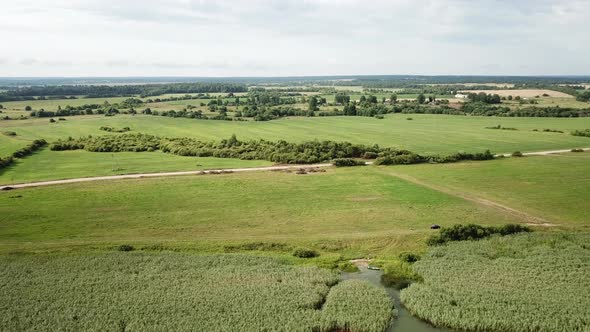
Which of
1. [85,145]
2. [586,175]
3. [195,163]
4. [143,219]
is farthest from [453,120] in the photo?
[143,219]

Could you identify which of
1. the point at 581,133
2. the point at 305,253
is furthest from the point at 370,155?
the point at 581,133

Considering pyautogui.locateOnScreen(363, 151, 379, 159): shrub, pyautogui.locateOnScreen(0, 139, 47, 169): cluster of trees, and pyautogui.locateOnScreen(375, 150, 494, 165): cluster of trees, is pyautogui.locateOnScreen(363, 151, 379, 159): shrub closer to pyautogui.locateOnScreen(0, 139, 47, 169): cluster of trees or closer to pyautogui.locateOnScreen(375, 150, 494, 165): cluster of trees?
pyautogui.locateOnScreen(375, 150, 494, 165): cluster of trees

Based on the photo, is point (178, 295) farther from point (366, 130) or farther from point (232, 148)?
point (366, 130)

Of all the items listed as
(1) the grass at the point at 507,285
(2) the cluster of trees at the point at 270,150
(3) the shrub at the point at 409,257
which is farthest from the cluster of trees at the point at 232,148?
(1) the grass at the point at 507,285

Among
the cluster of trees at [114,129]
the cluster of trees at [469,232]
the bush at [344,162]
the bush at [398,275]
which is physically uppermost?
the cluster of trees at [114,129]

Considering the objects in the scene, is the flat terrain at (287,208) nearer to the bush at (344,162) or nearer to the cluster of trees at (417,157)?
the bush at (344,162)
